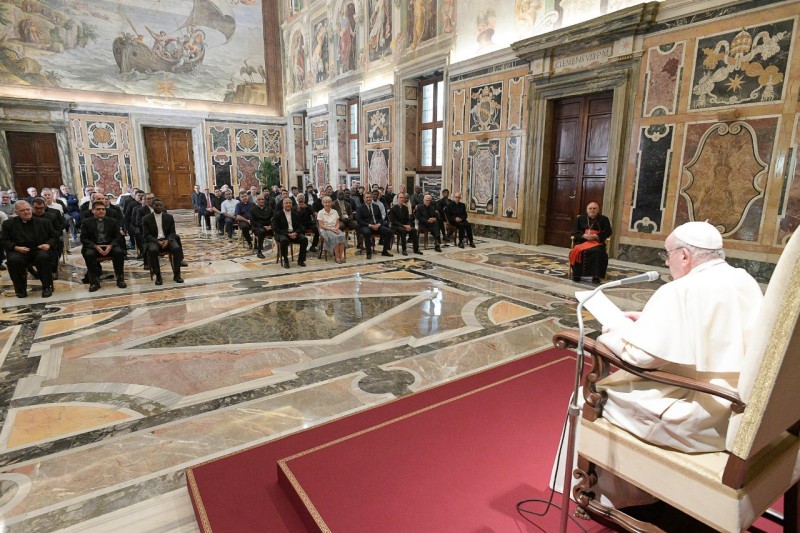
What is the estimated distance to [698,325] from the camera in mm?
1521

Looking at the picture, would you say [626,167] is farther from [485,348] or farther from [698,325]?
[698,325]

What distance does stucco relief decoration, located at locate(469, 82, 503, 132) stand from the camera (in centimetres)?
956

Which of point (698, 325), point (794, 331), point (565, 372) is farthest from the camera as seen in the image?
point (565, 372)

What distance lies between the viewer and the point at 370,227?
8.16 metres

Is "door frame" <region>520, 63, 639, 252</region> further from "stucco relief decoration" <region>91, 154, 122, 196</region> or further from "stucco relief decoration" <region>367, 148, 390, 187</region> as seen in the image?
"stucco relief decoration" <region>91, 154, 122, 196</region>

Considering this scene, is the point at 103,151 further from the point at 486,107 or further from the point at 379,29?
the point at 486,107

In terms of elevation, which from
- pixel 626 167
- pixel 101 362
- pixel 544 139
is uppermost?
pixel 544 139

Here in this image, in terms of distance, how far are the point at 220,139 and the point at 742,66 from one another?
16.5 meters

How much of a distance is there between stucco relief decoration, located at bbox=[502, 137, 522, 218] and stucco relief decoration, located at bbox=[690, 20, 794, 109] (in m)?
3.36

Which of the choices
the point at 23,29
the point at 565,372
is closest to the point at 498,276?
the point at 565,372

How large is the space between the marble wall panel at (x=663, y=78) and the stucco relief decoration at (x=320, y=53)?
457 inches

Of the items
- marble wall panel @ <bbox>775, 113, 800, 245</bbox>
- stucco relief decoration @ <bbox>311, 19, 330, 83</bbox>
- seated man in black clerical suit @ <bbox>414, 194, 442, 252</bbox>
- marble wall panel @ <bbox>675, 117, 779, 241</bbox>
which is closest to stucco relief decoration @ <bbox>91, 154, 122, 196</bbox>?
stucco relief decoration @ <bbox>311, 19, 330, 83</bbox>

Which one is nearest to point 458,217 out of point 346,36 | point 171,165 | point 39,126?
point 346,36

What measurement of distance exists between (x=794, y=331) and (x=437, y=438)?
1.68 m
